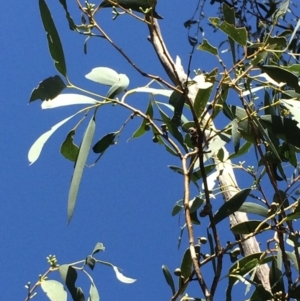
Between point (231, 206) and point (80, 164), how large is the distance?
0.73 feet

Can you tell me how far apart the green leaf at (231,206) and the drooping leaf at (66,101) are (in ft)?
0.72

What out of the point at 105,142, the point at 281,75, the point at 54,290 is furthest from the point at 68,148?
the point at 281,75

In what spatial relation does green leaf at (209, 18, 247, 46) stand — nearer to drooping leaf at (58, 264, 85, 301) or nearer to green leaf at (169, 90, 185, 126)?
green leaf at (169, 90, 185, 126)

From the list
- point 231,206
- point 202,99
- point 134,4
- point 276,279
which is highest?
point 134,4

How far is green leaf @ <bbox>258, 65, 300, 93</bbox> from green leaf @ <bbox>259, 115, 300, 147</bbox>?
5 centimetres

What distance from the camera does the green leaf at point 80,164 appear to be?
2.14ft

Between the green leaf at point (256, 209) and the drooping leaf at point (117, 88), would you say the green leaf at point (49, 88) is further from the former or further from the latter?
the green leaf at point (256, 209)

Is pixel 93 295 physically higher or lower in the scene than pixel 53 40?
lower

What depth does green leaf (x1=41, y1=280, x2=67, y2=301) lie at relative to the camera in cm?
75

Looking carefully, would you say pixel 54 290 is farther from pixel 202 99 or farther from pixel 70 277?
pixel 202 99

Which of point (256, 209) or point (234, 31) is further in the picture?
point (256, 209)

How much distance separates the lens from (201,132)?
66cm

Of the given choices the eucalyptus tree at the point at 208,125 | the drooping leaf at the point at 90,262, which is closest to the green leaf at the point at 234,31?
the eucalyptus tree at the point at 208,125

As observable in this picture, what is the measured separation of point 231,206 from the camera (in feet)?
2.62
